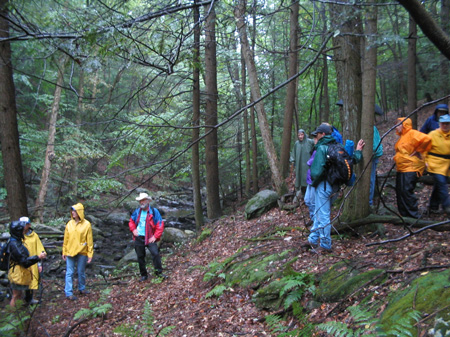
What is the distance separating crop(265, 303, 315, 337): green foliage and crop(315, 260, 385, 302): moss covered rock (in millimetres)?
322

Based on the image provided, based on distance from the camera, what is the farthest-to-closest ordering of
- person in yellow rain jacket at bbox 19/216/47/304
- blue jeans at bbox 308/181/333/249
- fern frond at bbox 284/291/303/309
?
person in yellow rain jacket at bbox 19/216/47/304, blue jeans at bbox 308/181/333/249, fern frond at bbox 284/291/303/309

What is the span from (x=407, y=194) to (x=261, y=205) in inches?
196

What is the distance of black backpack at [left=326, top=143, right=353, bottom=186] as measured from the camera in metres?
5.01

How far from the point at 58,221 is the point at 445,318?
15.5 m

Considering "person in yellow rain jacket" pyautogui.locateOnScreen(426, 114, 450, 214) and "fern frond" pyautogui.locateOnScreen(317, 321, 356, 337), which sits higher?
"person in yellow rain jacket" pyautogui.locateOnScreen(426, 114, 450, 214)

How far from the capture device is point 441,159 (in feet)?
18.4

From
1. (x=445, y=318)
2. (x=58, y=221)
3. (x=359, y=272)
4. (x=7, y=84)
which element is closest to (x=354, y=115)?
(x=359, y=272)

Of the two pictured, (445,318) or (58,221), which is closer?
(445,318)

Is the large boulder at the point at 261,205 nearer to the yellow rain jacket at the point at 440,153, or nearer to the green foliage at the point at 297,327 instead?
the yellow rain jacket at the point at 440,153

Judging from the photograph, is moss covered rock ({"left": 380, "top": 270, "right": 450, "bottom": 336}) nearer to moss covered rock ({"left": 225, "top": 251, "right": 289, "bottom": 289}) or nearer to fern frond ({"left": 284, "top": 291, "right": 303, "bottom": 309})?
fern frond ({"left": 284, "top": 291, "right": 303, "bottom": 309})

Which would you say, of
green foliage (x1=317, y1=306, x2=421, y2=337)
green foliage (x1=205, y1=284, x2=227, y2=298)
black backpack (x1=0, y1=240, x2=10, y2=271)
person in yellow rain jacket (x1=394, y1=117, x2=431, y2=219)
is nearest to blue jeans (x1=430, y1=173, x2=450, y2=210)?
person in yellow rain jacket (x1=394, y1=117, x2=431, y2=219)

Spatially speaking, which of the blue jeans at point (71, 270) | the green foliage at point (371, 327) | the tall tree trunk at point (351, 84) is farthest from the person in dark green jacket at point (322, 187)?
the blue jeans at point (71, 270)

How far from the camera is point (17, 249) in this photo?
5926 millimetres

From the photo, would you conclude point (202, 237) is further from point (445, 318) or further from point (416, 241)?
point (445, 318)
